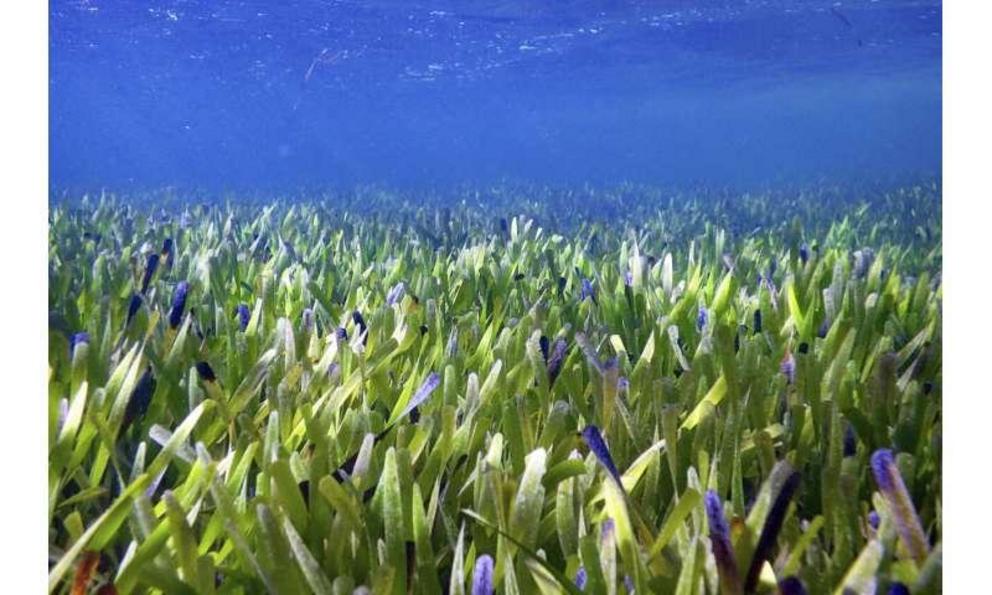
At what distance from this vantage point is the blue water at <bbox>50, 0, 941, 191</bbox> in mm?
1630

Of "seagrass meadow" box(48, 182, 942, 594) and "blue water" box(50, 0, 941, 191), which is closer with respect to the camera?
"seagrass meadow" box(48, 182, 942, 594)

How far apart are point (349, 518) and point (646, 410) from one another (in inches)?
17.8

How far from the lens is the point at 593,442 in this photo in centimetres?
100

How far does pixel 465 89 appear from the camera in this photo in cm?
208

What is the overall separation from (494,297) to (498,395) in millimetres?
442

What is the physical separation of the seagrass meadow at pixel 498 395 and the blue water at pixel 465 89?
0.30 feet

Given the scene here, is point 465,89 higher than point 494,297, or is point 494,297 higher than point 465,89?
point 465,89

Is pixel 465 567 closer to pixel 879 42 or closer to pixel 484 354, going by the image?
pixel 484 354

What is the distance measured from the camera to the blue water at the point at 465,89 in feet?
5.35

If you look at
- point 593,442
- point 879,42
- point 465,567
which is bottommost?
point 465,567

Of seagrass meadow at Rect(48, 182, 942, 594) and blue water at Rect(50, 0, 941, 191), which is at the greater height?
blue water at Rect(50, 0, 941, 191)

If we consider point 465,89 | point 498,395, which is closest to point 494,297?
point 498,395

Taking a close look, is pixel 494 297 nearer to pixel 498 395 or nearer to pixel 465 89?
pixel 498 395
